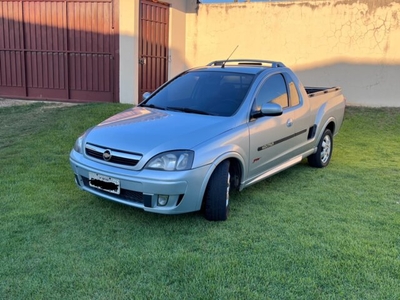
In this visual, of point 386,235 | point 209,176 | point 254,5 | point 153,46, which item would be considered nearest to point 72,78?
point 153,46

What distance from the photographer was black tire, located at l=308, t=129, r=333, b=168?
6.03m

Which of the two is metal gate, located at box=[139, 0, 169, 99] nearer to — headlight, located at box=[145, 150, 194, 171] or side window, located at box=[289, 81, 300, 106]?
side window, located at box=[289, 81, 300, 106]

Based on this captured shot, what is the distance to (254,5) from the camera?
12055mm

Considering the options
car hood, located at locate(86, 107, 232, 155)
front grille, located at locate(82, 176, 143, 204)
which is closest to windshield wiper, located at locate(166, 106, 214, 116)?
car hood, located at locate(86, 107, 232, 155)

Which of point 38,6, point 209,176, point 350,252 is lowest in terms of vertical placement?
point 350,252

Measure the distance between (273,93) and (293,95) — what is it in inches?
20.4

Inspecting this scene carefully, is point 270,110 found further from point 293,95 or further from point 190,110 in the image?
point 293,95

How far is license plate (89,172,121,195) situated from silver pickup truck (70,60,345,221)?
0.01m

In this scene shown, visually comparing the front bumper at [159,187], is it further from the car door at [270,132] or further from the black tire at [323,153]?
the black tire at [323,153]

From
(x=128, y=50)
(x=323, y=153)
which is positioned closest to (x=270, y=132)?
(x=323, y=153)

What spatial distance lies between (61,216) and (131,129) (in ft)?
3.78

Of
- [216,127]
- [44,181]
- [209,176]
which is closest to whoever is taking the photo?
[209,176]

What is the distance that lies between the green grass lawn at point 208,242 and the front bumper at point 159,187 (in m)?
0.29

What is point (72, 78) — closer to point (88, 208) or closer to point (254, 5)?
point (254, 5)
